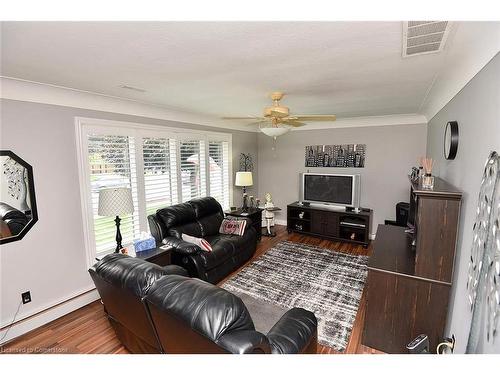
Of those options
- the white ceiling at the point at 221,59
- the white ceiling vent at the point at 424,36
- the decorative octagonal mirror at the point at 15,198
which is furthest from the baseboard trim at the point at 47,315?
the white ceiling vent at the point at 424,36

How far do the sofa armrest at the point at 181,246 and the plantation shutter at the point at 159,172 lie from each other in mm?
713

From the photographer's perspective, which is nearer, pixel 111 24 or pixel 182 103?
pixel 111 24

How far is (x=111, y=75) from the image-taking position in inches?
85.0

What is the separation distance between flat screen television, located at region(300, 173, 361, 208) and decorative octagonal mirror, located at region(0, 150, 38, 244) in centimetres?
448

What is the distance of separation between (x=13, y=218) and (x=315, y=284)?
11.5ft

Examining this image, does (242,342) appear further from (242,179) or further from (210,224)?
(242,179)

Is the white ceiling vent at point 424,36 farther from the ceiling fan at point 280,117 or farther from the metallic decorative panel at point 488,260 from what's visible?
the ceiling fan at point 280,117

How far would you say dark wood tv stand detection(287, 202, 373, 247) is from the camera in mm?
4641

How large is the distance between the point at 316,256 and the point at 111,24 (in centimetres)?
404

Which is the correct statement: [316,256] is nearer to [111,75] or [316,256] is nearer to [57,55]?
[111,75]

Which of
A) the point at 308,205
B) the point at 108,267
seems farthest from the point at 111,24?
the point at 308,205

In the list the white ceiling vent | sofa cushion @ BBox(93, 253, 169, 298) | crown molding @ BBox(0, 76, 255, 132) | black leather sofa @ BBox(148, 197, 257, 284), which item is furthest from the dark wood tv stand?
sofa cushion @ BBox(93, 253, 169, 298)

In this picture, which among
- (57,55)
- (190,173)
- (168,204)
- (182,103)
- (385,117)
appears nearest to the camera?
(57,55)

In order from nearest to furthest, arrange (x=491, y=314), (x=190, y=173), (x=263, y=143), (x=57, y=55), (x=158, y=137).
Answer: (x=491, y=314)
(x=57, y=55)
(x=158, y=137)
(x=190, y=173)
(x=263, y=143)
